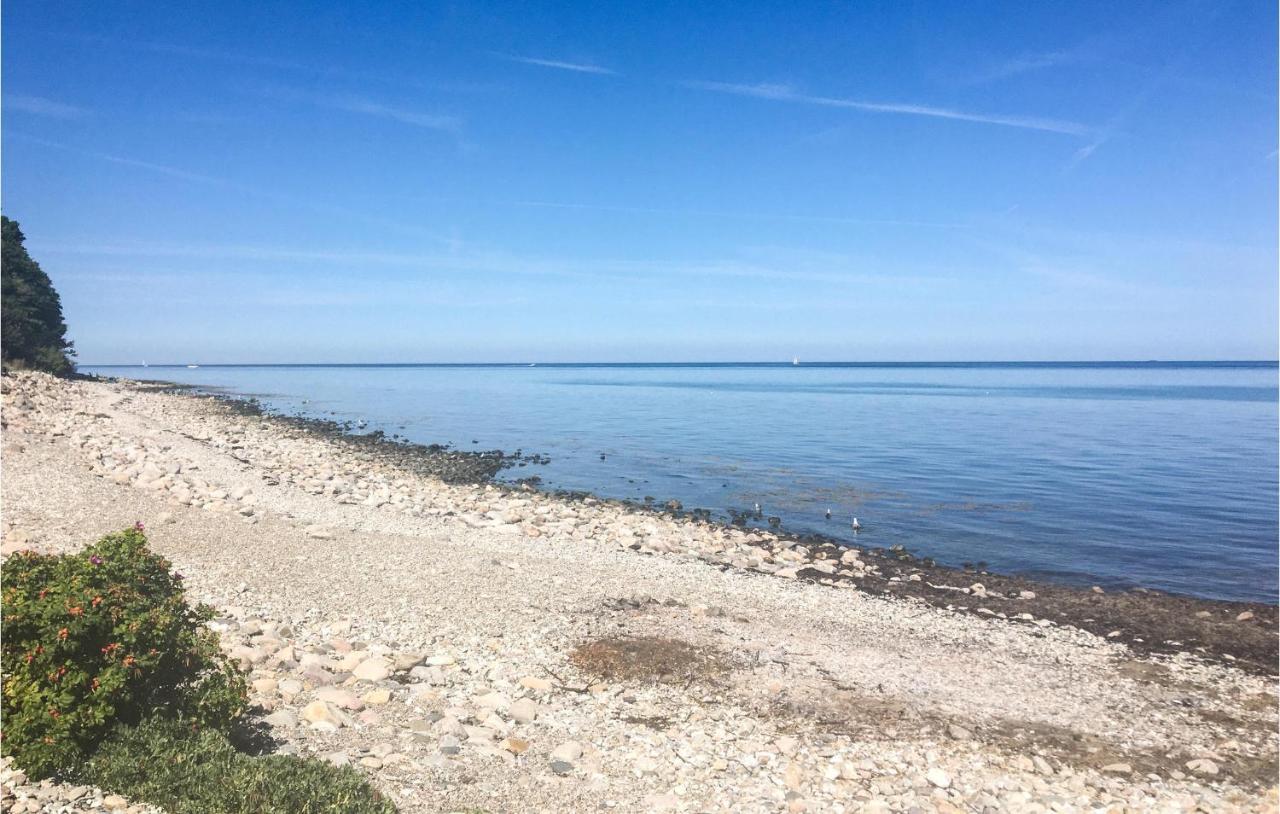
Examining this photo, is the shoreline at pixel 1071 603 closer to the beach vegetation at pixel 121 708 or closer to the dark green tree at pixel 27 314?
the beach vegetation at pixel 121 708

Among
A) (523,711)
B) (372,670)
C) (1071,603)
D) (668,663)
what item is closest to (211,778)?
(372,670)

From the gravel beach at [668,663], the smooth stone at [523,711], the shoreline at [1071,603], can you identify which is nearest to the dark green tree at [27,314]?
the gravel beach at [668,663]

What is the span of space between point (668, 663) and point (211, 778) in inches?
259

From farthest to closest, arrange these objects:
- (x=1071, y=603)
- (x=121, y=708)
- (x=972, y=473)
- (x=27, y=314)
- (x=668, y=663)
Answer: (x=27, y=314)
(x=972, y=473)
(x=1071, y=603)
(x=668, y=663)
(x=121, y=708)

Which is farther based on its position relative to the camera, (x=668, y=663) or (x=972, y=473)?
(x=972, y=473)

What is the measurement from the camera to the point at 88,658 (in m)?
6.20

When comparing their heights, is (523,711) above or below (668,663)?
above

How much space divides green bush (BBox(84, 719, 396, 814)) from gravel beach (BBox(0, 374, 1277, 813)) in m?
0.25

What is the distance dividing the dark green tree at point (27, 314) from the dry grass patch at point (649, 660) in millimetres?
59207

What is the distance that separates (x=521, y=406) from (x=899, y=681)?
212ft

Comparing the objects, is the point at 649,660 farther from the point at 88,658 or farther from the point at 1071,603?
the point at 1071,603

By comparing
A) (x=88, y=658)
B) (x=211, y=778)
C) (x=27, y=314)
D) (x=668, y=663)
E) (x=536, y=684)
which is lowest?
(x=668, y=663)

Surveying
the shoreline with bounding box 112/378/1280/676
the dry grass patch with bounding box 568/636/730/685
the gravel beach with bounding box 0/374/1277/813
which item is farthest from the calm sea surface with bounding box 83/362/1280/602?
the dry grass patch with bounding box 568/636/730/685

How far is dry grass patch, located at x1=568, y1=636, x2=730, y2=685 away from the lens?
10.7 m
